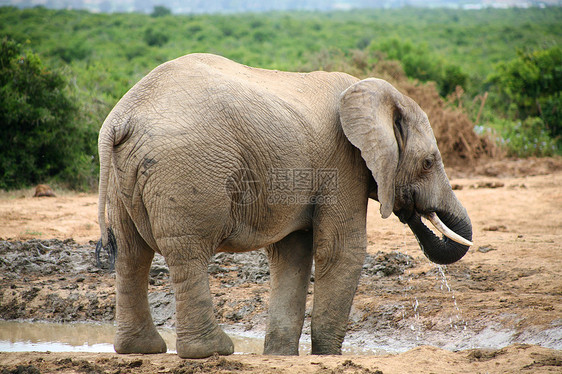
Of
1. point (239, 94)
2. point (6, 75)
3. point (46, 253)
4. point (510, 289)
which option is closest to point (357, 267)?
point (239, 94)

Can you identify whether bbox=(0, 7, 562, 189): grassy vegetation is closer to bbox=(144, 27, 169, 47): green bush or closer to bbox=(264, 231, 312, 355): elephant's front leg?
bbox=(144, 27, 169, 47): green bush

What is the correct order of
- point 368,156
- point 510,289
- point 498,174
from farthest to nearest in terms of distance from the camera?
point 498,174 → point 510,289 → point 368,156

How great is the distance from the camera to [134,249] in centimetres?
444

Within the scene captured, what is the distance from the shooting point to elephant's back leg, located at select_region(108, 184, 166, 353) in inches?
172

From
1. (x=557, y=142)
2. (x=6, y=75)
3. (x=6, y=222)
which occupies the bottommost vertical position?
(x=6, y=222)

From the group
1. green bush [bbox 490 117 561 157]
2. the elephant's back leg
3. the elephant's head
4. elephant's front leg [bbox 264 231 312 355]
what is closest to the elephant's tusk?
the elephant's head

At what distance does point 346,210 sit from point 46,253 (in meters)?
4.69

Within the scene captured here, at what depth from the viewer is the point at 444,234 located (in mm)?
5289

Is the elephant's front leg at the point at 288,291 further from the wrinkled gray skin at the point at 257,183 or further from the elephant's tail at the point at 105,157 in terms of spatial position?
the elephant's tail at the point at 105,157

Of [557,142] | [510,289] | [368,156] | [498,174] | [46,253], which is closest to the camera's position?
[368,156]

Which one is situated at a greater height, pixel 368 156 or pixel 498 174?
pixel 368 156

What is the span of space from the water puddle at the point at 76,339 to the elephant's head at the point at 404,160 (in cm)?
126

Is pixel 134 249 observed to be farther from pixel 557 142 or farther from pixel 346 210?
pixel 557 142

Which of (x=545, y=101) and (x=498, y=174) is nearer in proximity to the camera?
(x=498, y=174)
